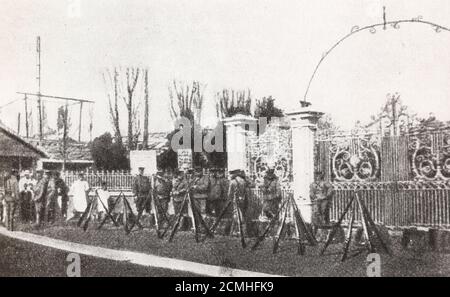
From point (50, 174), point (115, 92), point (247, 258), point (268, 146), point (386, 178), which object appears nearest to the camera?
point (247, 258)

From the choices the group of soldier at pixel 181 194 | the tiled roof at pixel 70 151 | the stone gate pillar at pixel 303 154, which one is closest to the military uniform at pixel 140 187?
the group of soldier at pixel 181 194

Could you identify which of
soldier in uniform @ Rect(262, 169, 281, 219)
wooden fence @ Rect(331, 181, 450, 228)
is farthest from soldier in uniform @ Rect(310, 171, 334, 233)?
soldier in uniform @ Rect(262, 169, 281, 219)

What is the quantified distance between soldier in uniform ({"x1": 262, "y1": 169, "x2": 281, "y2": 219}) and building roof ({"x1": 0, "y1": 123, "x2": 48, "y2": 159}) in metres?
12.5

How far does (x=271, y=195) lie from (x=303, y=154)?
1076 millimetres

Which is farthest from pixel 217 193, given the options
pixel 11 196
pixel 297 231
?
pixel 11 196

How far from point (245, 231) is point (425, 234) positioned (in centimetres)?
377

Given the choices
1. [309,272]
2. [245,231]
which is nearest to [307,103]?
[245,231]

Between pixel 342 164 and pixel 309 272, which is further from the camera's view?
pixel 342 164

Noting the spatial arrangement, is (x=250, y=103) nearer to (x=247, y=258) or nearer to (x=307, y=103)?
(x=307, y=103)

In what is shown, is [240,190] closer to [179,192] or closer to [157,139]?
[179,192]

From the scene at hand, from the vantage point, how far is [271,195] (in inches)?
452

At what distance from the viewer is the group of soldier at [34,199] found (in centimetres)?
1394
